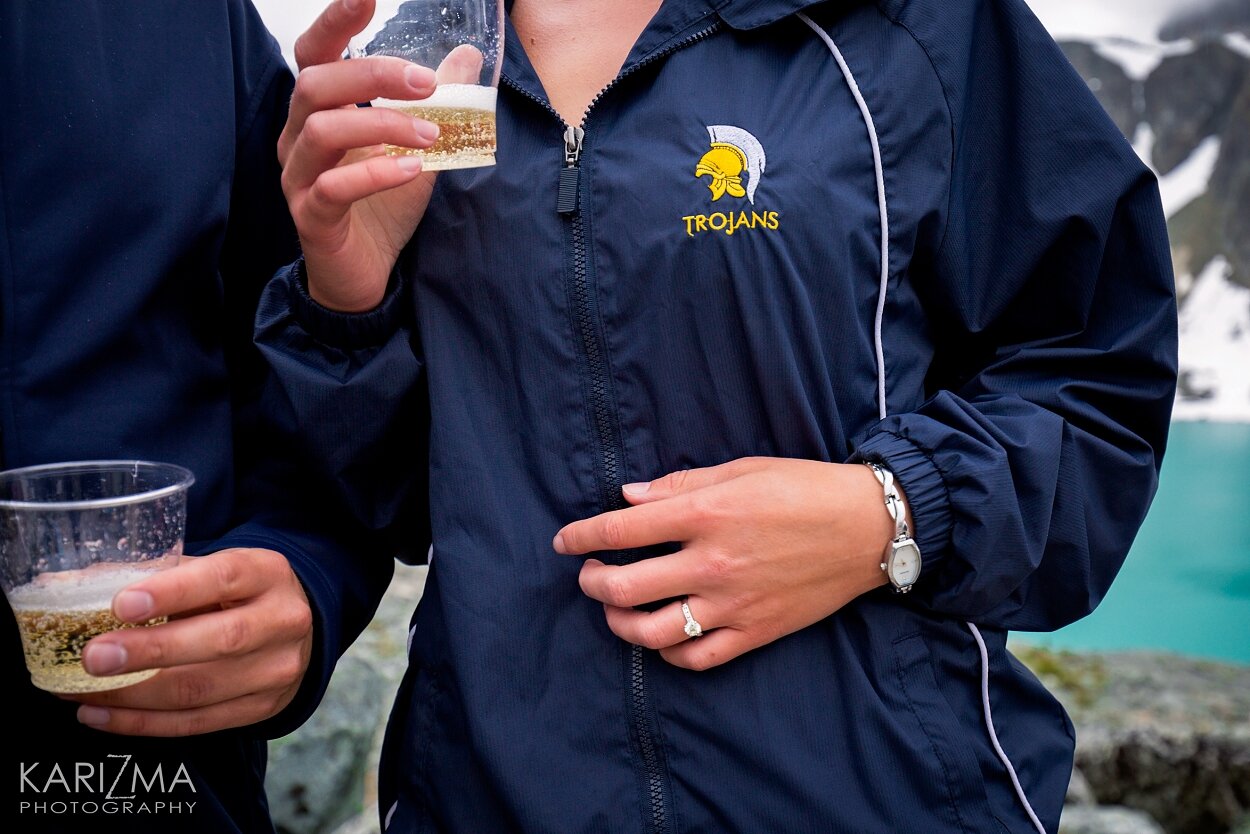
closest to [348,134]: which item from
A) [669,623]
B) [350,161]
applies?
[350,161]

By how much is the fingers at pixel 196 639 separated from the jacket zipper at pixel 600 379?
0.38 m

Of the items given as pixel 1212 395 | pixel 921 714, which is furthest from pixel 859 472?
pixel 1212 395

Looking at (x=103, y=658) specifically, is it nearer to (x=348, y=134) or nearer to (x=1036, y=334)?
(x=348, y=134)

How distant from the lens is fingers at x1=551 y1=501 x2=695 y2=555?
1001 mm

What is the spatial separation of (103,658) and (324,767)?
195cm

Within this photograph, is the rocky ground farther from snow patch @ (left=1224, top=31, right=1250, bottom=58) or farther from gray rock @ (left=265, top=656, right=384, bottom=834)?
snow patch @ (left=1224, top=31, right=1250, bottom=58)

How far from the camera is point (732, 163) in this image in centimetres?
106

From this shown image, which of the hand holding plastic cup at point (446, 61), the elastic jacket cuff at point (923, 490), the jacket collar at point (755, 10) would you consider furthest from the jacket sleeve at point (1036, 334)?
the hand holding plastic cup at point (446, 61)

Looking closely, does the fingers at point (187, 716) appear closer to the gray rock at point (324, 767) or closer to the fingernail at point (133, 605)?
the fingernail at point (133, 605)

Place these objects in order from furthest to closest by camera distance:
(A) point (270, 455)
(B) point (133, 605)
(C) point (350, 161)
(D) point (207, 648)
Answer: (A) point (270, 455)
(C) point (350, 161)
(D) point (207, 648)
(B) point (133, 605)

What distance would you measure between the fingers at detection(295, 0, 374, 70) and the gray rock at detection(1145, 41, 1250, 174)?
16281 mm

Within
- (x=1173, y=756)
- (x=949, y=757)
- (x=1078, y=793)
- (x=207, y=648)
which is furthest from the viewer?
(x=1173, y=756)

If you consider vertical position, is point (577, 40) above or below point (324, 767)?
above

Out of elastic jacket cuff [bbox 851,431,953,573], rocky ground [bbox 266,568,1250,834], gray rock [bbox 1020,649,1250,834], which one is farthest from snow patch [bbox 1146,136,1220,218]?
elastic jacket cuff [bbox 851,431,953,573]
